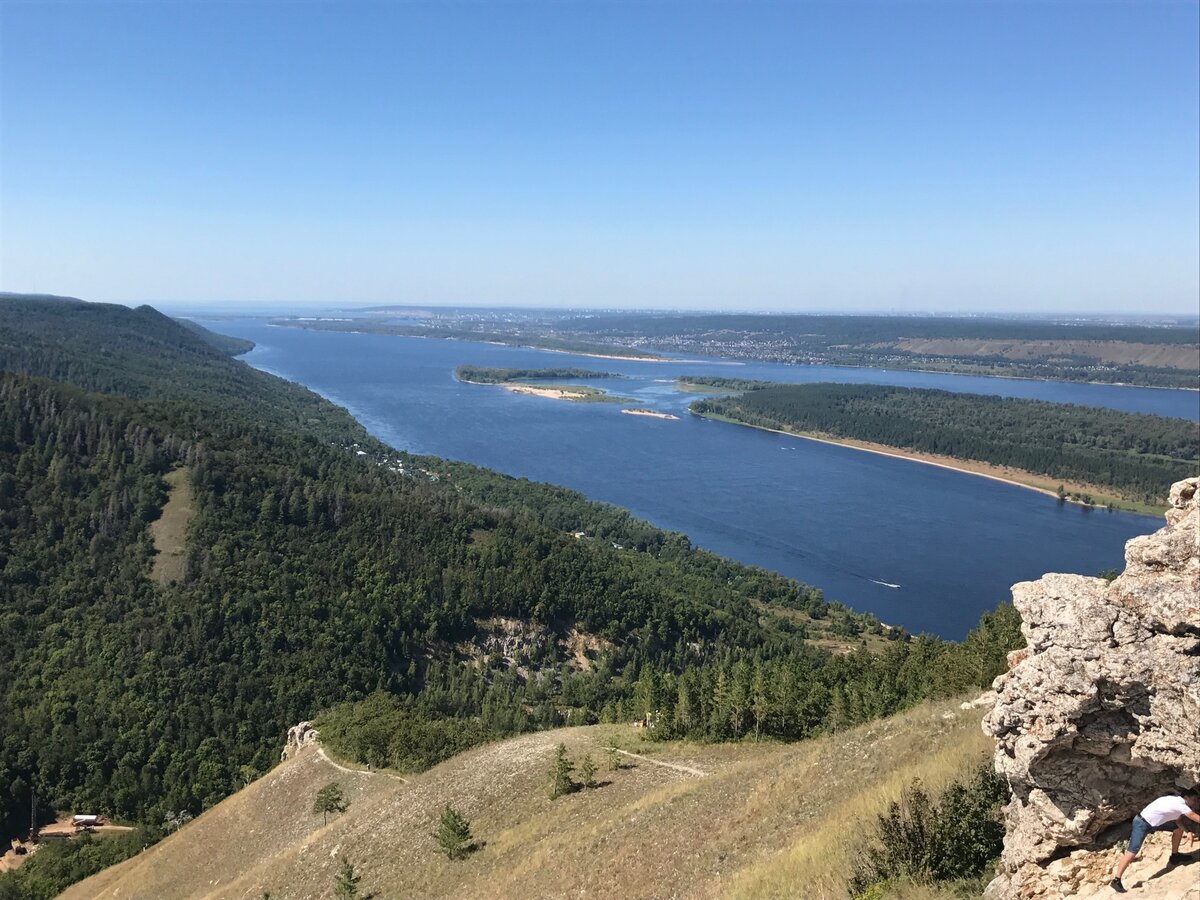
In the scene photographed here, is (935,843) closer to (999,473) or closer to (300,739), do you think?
(300,739)

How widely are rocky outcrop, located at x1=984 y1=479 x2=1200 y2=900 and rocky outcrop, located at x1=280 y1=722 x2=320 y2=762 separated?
37.6m

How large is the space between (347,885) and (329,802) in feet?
35.0

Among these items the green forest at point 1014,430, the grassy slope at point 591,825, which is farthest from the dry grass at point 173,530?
the green forest at point 1014,430

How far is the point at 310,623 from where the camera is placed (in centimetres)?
6103

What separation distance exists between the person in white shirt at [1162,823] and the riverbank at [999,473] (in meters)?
123

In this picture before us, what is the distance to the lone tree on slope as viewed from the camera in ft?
98.3

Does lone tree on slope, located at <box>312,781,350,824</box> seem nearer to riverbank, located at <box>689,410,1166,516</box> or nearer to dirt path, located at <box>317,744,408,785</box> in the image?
dirt path, located at <box>317,744,408,785</box>

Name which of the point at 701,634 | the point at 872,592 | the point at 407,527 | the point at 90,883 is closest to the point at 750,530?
the point at 872,592

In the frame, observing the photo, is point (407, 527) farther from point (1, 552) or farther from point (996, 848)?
point (996, 848)

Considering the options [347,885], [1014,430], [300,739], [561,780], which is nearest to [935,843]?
[561,780]

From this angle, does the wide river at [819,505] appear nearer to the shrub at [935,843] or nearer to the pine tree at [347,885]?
the pine tree at [347,885]

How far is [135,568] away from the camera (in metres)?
64.8

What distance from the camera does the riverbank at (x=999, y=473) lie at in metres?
112

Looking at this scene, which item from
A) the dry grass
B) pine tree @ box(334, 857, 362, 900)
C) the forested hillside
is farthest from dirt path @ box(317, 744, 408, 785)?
the dry grass
